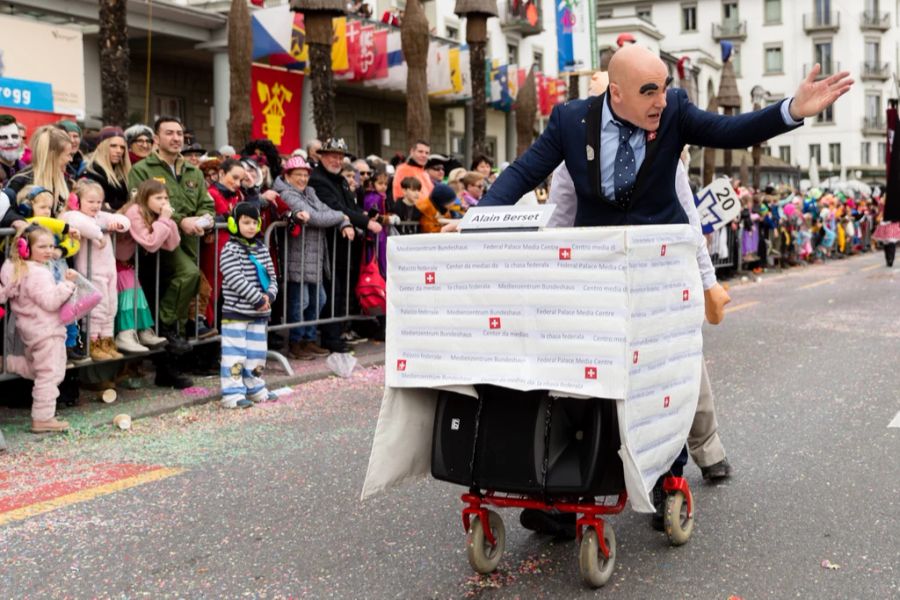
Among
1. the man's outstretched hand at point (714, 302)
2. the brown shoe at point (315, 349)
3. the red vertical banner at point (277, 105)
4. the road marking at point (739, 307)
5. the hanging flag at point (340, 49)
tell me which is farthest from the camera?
the hanging flag at point (340, 49)

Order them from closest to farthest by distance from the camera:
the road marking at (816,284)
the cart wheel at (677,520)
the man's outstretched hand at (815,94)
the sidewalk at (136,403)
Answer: the man's outstretched hand at (815,94) < the cart wheel at (677,520) < the sidewalk at (136,403) < the road marking at (816,284)

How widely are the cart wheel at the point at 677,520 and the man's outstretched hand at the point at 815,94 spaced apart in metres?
1.52

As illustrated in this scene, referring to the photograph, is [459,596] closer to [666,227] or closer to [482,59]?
[666,227]

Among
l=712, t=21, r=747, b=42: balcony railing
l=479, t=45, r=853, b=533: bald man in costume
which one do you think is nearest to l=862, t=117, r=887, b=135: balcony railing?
l=712, t=21, r=747, b=42: balcony railing

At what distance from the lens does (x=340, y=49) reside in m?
23.1

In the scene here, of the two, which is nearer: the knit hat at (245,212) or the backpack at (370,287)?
the knit hat at (245,212)

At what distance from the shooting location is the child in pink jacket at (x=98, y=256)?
7047 mm

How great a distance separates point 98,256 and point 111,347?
66 cm

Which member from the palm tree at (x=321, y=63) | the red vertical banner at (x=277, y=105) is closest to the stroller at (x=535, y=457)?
the palm tree at (x=321, y=63)

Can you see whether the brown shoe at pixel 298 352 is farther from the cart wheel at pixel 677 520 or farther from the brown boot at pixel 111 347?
the cart wheel at pixel 677 520

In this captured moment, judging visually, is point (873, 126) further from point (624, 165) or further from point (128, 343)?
point (624, 165)

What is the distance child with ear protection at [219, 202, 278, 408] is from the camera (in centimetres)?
746

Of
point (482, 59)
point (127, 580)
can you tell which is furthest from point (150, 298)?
point (482, 59)

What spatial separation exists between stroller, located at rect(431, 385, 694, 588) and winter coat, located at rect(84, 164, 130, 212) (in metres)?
5.14
